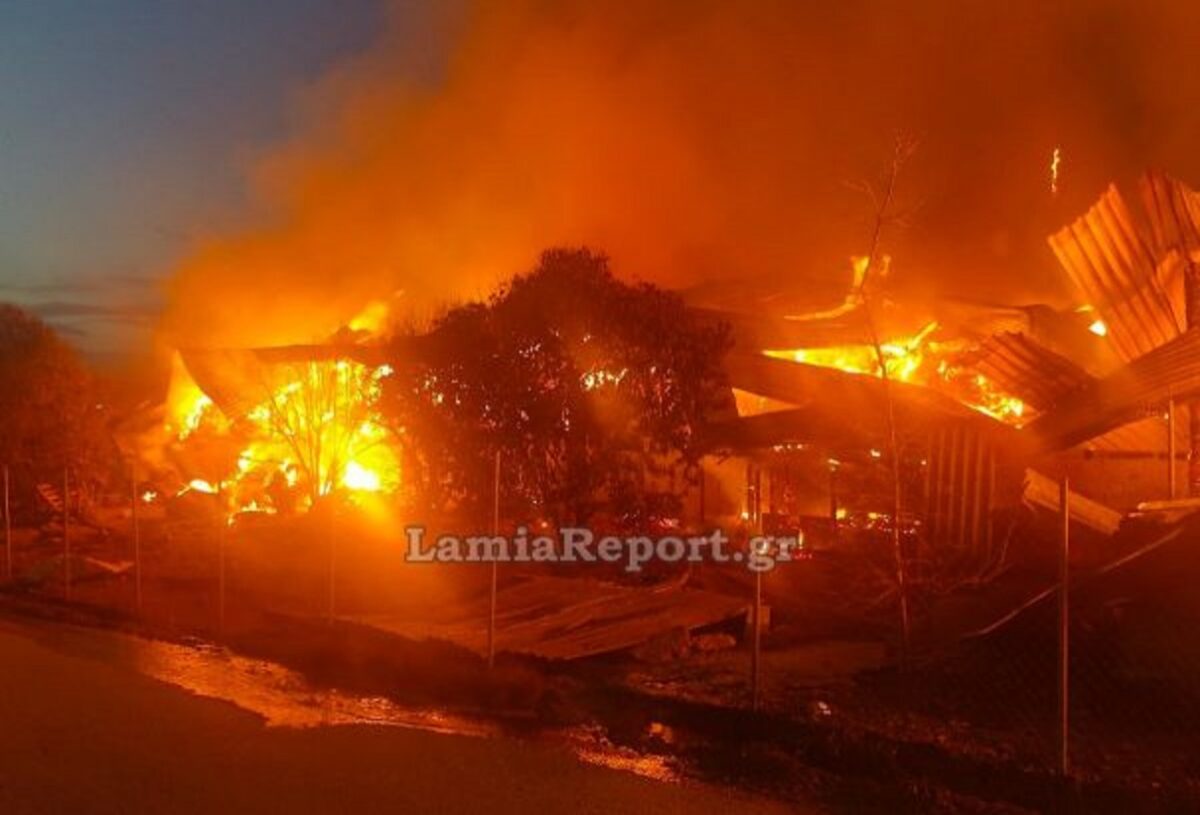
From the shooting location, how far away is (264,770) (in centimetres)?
732

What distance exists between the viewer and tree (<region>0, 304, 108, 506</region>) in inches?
1010

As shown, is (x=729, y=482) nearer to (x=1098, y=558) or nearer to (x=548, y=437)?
(x=548, y=437)

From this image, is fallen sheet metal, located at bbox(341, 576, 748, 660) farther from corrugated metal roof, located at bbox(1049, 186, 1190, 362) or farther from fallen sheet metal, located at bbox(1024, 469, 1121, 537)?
corrugated metal roof, located at bbox(1049, 186, 1190, 362)

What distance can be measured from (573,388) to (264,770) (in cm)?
831

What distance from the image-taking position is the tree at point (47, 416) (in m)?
25.7

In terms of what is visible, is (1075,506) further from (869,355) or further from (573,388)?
(869,355)

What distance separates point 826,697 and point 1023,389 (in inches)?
370

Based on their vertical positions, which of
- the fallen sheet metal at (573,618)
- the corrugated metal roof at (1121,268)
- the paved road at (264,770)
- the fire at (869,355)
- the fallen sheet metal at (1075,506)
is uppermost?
the corrugated metal roof at (1121,268)

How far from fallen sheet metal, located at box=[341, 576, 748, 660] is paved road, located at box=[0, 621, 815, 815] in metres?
2.63

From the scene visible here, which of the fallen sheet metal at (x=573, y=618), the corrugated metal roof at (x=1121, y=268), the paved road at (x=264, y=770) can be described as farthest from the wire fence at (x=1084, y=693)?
the corrugated metal roof at (x=1121, y=268)

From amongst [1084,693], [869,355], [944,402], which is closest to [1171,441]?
[944,402]

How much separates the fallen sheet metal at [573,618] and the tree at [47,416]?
52.1ft

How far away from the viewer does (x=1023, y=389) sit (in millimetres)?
17469

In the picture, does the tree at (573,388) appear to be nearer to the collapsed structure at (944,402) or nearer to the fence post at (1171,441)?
the collapsed structure at (944,402)
